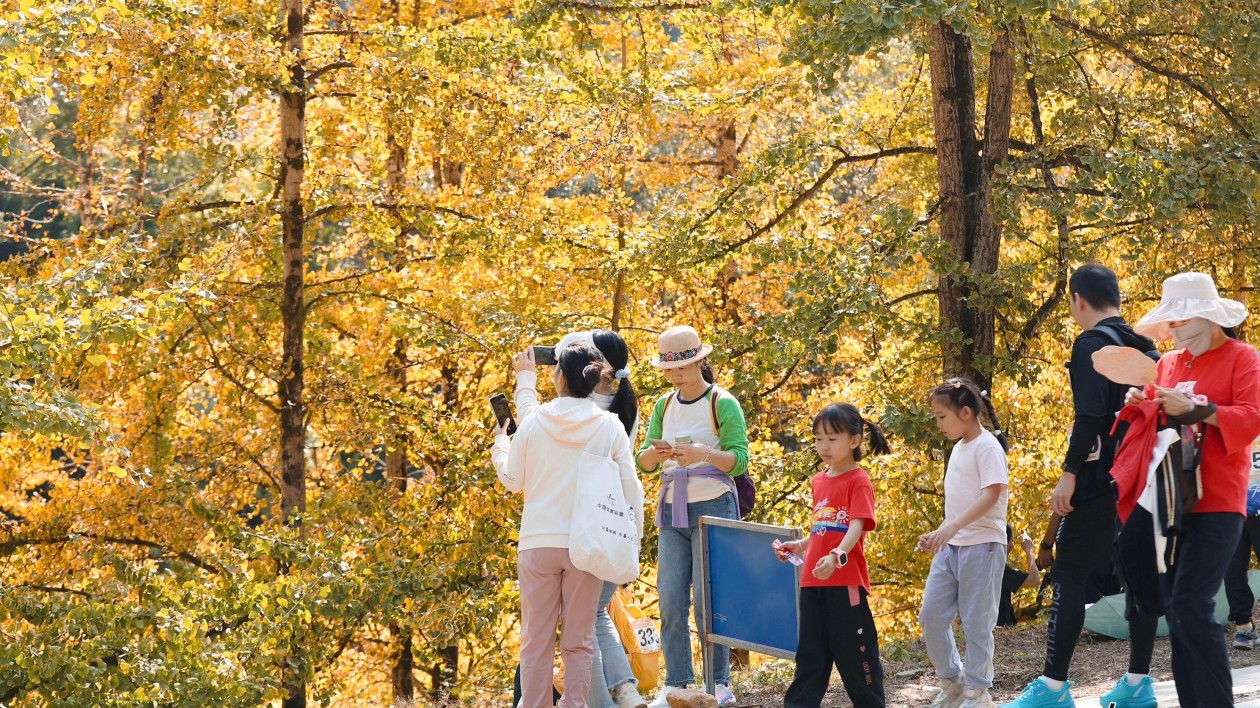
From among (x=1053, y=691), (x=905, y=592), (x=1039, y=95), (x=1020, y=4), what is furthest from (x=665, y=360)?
(x=905, y=592)

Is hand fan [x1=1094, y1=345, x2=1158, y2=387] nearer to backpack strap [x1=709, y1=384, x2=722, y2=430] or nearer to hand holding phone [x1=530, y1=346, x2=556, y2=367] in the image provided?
backpack strap [x1=709, y1=384, x2=722, y2=430]

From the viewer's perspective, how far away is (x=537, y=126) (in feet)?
34.7

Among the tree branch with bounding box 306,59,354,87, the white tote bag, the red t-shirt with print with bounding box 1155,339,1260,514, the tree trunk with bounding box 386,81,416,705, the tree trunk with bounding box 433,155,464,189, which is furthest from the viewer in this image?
the tree trunk with bounding box 433,155,464,189

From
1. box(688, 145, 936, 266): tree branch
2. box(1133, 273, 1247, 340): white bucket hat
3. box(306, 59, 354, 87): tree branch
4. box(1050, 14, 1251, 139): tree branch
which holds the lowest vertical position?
box(1133, 273, 1247, 340): white bucket hat

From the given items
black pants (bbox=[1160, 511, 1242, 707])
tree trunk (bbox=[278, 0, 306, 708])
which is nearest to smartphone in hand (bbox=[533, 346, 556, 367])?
black pants (bbox=[1160, 511, 1242, 707])

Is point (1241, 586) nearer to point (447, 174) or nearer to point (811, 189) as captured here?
point (811, 189)

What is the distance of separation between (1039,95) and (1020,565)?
6.04 m

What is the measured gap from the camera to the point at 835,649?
5.59 m

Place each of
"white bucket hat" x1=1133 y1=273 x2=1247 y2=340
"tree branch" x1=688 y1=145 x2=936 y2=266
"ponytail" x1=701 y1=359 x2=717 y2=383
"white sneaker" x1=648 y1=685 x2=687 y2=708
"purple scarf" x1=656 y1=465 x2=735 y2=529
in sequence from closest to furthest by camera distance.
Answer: "white bucket hat" x1=1133 y1=273 x2=1247 y2=340, "white sneaker" x1=648 y1=685 x2=687 y2=708, "purple scarf" x1=656 y1=465 x2=735 y2=529, "ponytail" x1=701 y1=359 x2=717 y2=383, "tree branch" x1=688 y1=145 x2=936 y2=266

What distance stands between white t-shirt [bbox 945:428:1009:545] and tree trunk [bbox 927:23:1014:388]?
3.55 m

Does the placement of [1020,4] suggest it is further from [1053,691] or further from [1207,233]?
[1053,691]

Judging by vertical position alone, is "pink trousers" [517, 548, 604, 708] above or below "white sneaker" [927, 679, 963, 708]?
above

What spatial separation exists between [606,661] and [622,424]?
1.15m

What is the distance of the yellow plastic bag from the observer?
21.1 ft
